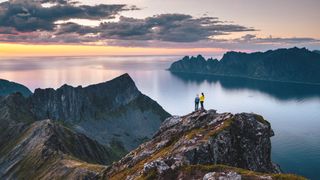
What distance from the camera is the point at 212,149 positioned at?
6988 centimetres

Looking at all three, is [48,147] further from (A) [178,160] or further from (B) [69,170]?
(A) [178,160]

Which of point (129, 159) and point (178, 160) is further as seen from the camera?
point (129, 159)

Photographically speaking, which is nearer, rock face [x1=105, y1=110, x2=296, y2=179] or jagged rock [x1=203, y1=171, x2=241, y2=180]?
jagged rock [x1=203, y1=171, x2=241, y2=180]

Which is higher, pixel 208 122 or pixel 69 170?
pixel 208 122

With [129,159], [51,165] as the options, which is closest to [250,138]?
[129,159]

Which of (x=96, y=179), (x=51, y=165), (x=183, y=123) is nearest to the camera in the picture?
(x=183, y=123)

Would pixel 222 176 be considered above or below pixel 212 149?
above

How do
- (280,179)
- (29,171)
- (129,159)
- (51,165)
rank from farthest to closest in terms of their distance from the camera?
(29,171) < (51,165) < (129,159) < (280,179)

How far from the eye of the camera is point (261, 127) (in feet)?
252

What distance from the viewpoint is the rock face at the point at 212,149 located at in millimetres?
63781

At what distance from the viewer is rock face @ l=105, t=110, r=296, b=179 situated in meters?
63.8

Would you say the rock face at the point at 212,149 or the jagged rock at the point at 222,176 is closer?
the jagged rock at the point at 222,176

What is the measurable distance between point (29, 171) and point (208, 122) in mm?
138282

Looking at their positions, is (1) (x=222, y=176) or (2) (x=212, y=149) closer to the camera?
(1) (x=222, y=176)
